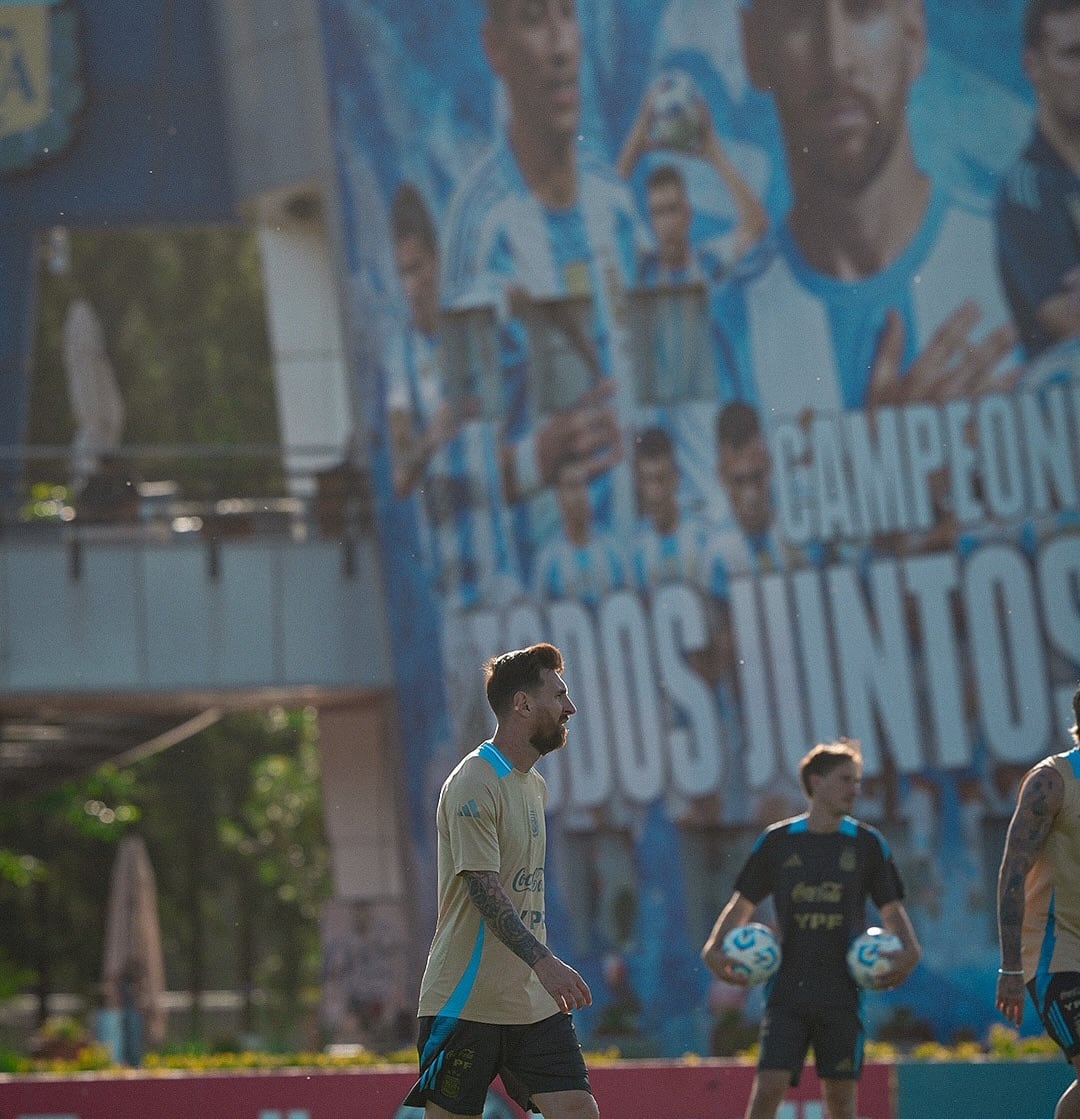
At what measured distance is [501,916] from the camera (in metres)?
7.04

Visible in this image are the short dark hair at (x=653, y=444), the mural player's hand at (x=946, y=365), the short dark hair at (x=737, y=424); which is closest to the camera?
the mural player's hand at (x=946, y=365)

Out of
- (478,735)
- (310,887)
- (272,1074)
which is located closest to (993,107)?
(478,735)

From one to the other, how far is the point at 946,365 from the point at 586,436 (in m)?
3.99

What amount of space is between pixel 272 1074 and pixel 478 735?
12712 mm

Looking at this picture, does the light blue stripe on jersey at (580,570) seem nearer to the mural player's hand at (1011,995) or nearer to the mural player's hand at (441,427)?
the mural player's hand at (441,427)

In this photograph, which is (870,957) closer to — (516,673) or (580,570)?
(516,673)

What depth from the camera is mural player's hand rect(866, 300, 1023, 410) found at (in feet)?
69.9

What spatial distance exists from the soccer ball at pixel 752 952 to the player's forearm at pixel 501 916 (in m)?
2.49

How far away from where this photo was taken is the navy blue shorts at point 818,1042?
9266mm

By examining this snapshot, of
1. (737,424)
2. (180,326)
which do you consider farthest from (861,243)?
(180,326)

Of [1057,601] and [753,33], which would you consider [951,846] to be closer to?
[1057,601]

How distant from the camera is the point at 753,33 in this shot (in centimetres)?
2198

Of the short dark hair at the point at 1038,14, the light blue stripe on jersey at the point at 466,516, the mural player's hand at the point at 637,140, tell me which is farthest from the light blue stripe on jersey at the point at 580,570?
the short dark hair at the point at 1038,14

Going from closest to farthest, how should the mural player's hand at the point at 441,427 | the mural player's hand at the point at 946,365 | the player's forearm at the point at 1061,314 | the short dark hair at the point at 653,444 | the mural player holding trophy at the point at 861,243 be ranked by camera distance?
1. the player's forearm at the point at 1061,314
2. the mural player's hand at the point at 946,365
3. the mural player holding trophy at the point at 861,243
4. the short dark hair at the point at 653,444
5. the mural player's hand at the point at 441,427
